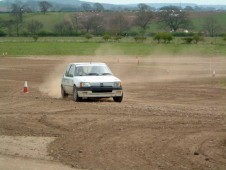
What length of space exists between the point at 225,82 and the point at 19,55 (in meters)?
37.2

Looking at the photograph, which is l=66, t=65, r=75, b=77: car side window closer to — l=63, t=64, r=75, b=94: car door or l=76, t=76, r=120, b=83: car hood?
l=63, t=64, r=75, b=94: car door

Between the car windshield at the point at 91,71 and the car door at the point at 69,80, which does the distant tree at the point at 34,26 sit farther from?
the car windshield at the point at 91,71

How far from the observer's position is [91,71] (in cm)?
2184

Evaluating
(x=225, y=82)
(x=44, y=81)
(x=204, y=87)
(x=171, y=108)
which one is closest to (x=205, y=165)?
(x=171, y=108)

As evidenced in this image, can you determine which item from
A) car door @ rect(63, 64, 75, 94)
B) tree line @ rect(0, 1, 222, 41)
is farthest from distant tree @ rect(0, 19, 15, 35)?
car door @ rect(63, 64, 75, 94)

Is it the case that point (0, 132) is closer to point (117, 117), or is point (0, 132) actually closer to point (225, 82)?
point (117, 117)

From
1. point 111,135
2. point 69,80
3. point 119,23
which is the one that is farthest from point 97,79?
point 119,23

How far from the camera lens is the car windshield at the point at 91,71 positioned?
71.1ft

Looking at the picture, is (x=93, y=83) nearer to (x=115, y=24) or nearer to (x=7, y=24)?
(x=7, y=24)

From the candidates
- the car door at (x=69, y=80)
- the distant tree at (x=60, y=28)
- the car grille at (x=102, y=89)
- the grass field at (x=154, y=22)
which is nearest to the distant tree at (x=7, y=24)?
the grass field at (x=154, y=22)

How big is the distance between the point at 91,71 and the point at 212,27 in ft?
377

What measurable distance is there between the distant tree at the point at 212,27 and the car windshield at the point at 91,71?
108 metres

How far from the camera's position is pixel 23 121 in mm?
15086

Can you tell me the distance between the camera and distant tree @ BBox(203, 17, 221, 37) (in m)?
131
